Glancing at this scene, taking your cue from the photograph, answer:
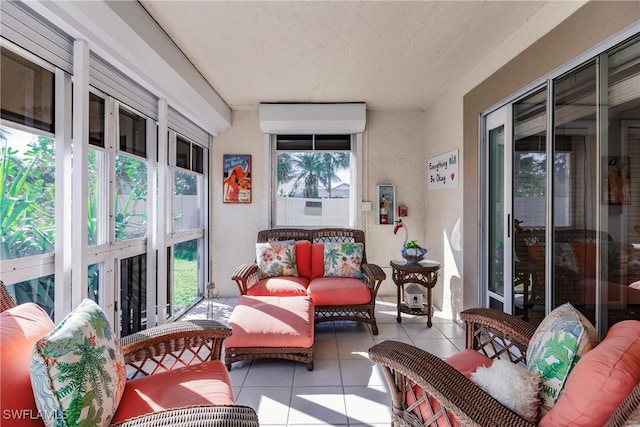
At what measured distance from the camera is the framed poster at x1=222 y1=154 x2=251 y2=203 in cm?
462

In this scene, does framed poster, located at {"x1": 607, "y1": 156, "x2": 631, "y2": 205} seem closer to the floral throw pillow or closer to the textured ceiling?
the textured ceiling

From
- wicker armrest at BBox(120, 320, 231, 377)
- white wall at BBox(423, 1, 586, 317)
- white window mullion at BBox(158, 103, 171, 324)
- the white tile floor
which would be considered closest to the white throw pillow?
the white tile floor

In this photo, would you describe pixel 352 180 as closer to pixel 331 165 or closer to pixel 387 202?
pixel 331 165

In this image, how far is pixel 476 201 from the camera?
128 inches

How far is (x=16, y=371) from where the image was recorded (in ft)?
3.45

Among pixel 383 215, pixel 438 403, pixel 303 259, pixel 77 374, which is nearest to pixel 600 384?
pixel 438 403

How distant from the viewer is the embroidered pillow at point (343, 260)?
366cm

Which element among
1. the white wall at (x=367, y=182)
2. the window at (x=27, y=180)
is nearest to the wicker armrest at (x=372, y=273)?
the white wall at (x=367, y=182)

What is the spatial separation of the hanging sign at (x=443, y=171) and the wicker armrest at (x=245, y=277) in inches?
97.9

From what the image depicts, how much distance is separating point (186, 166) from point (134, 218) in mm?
1226

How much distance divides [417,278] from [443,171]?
1.37m

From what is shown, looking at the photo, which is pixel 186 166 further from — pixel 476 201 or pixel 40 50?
pixel 476 201

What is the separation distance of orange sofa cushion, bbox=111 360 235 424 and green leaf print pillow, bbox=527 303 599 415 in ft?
4.40

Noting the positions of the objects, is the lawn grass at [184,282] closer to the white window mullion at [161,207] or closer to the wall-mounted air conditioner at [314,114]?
the white window mullion at [161,207]
